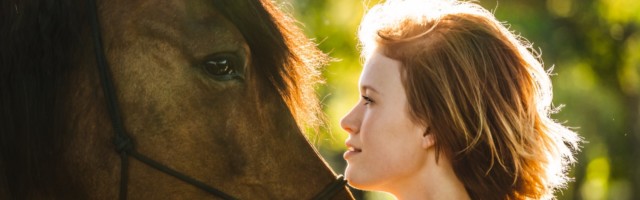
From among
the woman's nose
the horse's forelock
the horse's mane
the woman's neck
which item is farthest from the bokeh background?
the horse's mane

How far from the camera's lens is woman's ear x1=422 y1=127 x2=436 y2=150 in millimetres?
2484

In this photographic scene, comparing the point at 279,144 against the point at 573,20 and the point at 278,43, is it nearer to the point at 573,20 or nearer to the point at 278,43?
the point at 278,43

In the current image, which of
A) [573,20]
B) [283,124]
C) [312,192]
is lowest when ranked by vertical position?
[573,20]

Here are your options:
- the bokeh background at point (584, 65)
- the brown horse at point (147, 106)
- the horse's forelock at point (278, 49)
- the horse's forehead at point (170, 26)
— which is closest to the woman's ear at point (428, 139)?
the brown horse at point (147, 106)

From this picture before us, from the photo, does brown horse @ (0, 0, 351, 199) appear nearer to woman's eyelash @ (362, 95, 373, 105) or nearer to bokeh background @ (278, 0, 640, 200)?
woman's eyelash @ (362, 95, 373, 105)

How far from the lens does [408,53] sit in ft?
8.34

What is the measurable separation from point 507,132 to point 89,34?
129cm

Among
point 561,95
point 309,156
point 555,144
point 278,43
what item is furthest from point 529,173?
point 561,95

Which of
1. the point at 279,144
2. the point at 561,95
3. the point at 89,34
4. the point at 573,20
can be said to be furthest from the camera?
→ the point at 573,20

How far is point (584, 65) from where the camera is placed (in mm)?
15969

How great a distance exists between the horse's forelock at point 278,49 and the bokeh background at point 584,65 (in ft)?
38.8

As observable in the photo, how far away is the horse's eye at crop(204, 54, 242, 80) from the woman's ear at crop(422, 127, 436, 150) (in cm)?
61

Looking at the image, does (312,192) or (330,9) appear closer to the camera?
(312,192)

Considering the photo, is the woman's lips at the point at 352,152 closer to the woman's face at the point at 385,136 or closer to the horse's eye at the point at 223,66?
the woman's face at the point at 385,136
